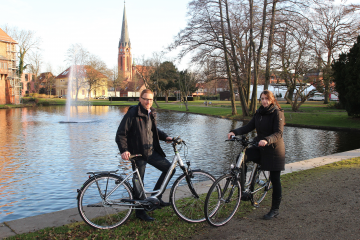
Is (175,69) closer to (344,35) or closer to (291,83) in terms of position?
(344,35)

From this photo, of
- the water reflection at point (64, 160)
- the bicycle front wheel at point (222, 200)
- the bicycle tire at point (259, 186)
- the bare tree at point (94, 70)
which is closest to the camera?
the bicycle front wheel at point (222, 200)

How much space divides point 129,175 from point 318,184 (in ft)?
14.2

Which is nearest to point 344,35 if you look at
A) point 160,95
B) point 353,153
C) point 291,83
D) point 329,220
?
point 291,83

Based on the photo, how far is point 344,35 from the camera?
140ft

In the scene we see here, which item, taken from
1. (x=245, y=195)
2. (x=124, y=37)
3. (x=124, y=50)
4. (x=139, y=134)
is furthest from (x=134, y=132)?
(x=124, y=37)

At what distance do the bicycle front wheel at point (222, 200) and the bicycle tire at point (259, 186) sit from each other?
1.60 feet

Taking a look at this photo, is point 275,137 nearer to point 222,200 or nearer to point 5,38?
point 222,200

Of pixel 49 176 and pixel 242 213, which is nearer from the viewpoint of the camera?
pixel 242 213

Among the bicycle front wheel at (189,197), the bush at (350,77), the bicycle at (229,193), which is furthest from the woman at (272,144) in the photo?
the bush at (350,77)

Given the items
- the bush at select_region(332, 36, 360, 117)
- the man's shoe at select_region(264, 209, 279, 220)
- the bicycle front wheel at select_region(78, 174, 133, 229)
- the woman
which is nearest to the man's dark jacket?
the bicycle front wheel at select_region(78, 174, 133, 229)

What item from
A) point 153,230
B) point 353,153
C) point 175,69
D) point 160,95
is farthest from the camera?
point 160,95

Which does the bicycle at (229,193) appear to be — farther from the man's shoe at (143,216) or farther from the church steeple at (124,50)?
the church steeple at (124,50)

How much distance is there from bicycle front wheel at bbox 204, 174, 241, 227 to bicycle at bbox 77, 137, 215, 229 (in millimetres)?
207

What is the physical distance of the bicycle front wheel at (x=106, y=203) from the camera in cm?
458
